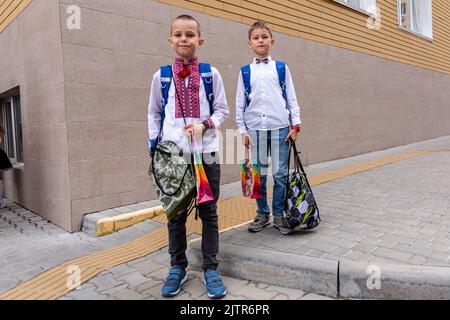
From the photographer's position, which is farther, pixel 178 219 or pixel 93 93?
pixel 93 93

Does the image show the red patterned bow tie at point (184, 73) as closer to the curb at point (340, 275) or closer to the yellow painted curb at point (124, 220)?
the curb at point (340, 275)

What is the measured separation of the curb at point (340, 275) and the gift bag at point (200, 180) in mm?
728

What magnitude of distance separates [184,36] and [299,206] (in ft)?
5.92

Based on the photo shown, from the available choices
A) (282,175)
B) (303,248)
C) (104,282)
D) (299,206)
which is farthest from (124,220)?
(303,248)

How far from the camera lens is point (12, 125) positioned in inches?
273

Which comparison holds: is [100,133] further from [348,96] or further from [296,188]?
[348,96]

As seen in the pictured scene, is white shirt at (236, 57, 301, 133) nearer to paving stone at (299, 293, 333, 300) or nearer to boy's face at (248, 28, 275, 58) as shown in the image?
boy's face at (248, 28, 275, 58)

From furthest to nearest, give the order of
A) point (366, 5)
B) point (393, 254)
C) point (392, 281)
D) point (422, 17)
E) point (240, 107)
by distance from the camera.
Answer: point (422, 17) → point (366, 5) → point (240, 107) → point (393, 254) → point (392, 281)

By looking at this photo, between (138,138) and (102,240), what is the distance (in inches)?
59.1

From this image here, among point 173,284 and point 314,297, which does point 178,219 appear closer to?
point 173,284

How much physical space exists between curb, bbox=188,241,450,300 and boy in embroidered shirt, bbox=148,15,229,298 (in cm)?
34

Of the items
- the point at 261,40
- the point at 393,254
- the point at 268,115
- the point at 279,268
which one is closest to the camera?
the point at 279,268

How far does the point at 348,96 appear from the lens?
9383 mm

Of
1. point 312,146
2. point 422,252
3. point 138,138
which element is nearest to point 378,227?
point 422,252
